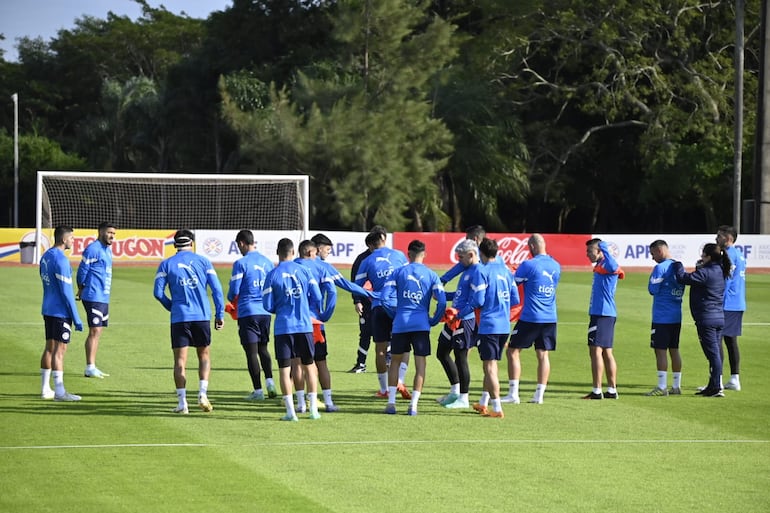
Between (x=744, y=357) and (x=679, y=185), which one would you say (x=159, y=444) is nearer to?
(x=744, y=357)

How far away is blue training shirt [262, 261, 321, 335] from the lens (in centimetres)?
1223

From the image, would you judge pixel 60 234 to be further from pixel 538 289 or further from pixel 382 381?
pixel 538 289

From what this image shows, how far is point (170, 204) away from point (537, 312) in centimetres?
3606

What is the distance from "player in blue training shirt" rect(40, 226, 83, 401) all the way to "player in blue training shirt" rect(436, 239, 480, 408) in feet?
14.9

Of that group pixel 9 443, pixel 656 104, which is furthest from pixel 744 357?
pixel 656 104

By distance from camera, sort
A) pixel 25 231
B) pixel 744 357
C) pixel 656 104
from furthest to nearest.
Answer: pixel 656 104 < pixel 25 231 < pixel 744 357

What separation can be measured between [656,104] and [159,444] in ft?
167

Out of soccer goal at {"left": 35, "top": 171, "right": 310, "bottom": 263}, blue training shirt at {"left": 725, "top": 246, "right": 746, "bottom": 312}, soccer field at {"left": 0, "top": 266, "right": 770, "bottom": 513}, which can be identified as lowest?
soccer field at {"left": 0, "top": 266, "right": 770, "bottom": 513}

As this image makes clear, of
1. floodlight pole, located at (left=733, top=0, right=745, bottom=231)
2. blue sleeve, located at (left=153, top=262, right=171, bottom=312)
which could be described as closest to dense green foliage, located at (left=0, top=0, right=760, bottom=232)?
floodlight pole, located at (left=733, top=0, right=745, bottom=231)

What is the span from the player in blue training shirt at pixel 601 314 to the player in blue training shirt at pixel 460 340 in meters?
1.86

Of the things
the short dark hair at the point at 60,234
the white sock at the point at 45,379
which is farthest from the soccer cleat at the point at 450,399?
the short dark hair at the point at 60,234

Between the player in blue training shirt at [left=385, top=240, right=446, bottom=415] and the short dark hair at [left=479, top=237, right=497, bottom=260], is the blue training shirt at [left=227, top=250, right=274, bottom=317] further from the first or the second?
the short dark hair at [left=479, top=237, right=497, bottom=260]

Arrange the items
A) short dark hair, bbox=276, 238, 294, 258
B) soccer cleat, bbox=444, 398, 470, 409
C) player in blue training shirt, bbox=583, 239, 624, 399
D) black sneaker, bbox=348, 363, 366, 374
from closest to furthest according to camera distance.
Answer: short dark hair, bbox=276, 238, 294, 258, soccer cleat, bbox=444, 398, 470, 409, player in blue training shirt, bbox=583, 239, 624, 399, black sneaker, bbox=348, 363, 366, 374

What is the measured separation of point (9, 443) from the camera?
10945 mm
